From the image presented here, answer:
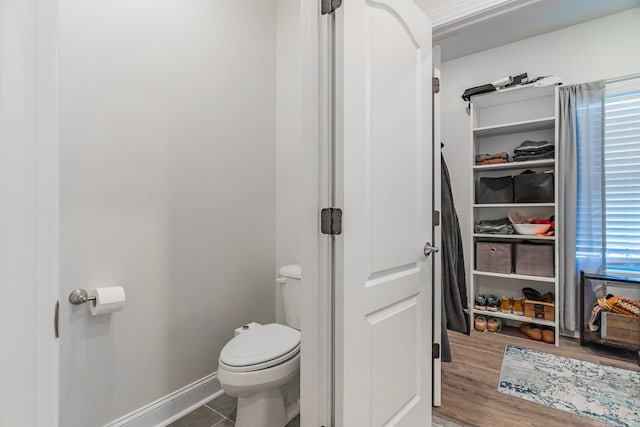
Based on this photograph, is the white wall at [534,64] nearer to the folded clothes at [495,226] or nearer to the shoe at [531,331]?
the folded clothes at [495,226]

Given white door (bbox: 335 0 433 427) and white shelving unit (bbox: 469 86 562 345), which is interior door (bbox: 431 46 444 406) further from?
white shelving unit (bbox: 469 86 562 345)

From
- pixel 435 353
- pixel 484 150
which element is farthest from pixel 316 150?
pixel 484 150

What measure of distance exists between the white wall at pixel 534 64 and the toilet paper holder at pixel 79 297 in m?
3.16

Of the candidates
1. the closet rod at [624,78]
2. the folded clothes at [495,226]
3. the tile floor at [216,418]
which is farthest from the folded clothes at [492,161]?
the tile floor at [216,418]

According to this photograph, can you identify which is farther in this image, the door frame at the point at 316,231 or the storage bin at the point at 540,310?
the storage bin at the point at 540,310

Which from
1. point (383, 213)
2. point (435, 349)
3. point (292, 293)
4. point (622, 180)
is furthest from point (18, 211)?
point (622, 180)

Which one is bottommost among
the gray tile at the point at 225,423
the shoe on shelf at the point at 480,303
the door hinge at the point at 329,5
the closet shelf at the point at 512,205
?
the gray tile at the point at 225,423

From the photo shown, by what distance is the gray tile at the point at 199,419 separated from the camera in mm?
1643

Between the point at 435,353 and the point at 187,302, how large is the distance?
145cm

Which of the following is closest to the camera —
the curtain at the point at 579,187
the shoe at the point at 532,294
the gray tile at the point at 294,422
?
the gray tile at the point at 294,422

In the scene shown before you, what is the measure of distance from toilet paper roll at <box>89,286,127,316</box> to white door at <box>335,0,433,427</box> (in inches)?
39.5

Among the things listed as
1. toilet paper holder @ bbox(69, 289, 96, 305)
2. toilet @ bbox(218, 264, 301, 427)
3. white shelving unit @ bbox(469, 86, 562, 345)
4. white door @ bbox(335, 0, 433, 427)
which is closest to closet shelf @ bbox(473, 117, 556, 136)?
→ white shelving unit @ bbox(469, 86, 562, 345)

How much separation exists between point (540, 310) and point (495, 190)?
1130mm

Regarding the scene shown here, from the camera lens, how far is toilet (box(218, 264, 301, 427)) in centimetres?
136
